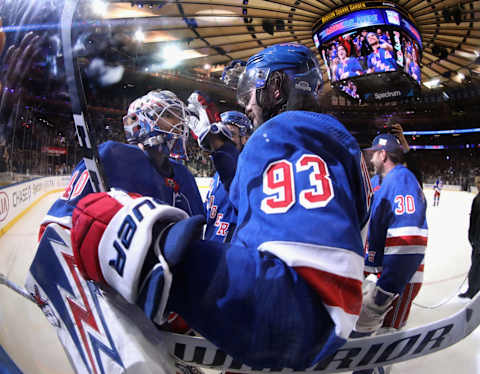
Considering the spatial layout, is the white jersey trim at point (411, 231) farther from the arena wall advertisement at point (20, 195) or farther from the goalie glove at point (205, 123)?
the arena wall advertisement at point (20, 195)

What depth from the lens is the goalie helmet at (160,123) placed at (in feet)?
3.49

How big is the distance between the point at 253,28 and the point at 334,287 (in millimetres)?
906

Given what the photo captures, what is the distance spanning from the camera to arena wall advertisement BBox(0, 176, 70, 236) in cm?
48

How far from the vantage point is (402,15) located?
1.31m

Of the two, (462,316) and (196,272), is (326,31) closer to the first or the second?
(462,316)

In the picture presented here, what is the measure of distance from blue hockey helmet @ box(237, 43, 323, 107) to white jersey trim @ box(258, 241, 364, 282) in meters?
0.32

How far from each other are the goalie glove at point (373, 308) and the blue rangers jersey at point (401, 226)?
4 cm

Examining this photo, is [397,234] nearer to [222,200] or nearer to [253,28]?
[222,200]

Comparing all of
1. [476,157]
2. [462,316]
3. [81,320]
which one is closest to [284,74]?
[81,320]

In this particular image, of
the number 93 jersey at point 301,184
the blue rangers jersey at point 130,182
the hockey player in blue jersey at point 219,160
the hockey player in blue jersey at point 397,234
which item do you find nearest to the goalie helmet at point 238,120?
the hockey player in blue jersey at point 219,160

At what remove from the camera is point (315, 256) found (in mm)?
297

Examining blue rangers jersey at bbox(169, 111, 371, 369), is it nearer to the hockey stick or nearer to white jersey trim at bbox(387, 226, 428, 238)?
the hockey stick

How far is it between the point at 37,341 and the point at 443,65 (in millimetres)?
1552

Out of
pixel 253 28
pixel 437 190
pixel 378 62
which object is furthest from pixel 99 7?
pixel 437 190
